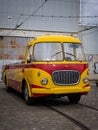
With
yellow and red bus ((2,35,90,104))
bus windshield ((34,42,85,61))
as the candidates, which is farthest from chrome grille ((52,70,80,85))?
bus windshield ((34,42,85,61))

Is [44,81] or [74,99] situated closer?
[44,81]

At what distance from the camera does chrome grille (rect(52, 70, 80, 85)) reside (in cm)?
1323

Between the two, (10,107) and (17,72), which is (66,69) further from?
(17,72)

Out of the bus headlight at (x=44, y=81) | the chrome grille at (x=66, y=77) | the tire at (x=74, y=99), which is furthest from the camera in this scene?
the tire at (x=74, y=99)

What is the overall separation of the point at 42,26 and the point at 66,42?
909 inches

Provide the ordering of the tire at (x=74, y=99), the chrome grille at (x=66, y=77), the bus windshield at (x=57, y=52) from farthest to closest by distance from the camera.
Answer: the tire at (x=74, y=99) → the bus windshield at (x=57, y=52) → the chrome grille at (x=66, y=77)

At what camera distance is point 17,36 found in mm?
36000

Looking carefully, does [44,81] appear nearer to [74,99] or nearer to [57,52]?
[57,52]

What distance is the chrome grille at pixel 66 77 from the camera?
13.2 metres

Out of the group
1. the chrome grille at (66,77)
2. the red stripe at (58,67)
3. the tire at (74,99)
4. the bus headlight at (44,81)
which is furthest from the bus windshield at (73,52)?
the tire at (74,99)

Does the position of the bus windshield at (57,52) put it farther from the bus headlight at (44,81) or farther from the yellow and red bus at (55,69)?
the bus headlight at (44,81)

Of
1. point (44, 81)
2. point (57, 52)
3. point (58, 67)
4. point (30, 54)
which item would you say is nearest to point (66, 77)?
point (58, 67)

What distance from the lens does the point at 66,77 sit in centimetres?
1333

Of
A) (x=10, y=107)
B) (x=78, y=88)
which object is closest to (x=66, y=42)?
(x=78, y=88)
